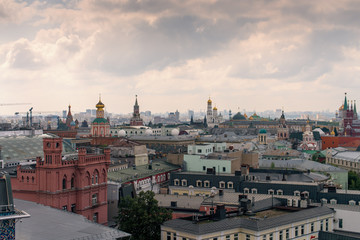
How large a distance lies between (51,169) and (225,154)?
46.3m

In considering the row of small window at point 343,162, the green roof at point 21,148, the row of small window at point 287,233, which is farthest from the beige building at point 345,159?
the row of small window at point 287,233

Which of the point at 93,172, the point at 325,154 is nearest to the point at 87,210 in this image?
the point at 93,172

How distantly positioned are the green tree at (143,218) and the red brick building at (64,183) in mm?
5329

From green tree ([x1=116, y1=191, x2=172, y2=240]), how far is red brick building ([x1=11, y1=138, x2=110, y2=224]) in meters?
5.33

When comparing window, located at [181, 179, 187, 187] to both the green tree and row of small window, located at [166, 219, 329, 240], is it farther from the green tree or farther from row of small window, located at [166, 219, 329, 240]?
row of small window, located at [166, 219, 329, 240]

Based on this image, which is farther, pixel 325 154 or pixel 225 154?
pixel 325 154

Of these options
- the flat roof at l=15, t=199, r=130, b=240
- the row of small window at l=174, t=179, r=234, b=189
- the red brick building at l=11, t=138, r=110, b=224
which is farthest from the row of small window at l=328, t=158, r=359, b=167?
the flat roof at l=15, t=199, r=130, b=240

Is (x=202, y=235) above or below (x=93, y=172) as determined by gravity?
below

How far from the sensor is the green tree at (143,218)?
5788 cm

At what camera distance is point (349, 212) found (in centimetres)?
5916

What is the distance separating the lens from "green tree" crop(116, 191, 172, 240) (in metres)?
57.9

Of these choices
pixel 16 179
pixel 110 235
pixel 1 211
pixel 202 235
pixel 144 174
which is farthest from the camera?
pixel 144 174

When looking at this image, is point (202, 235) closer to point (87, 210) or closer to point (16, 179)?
point (87, 210)

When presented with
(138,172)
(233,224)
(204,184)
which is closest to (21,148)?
(138,172)
